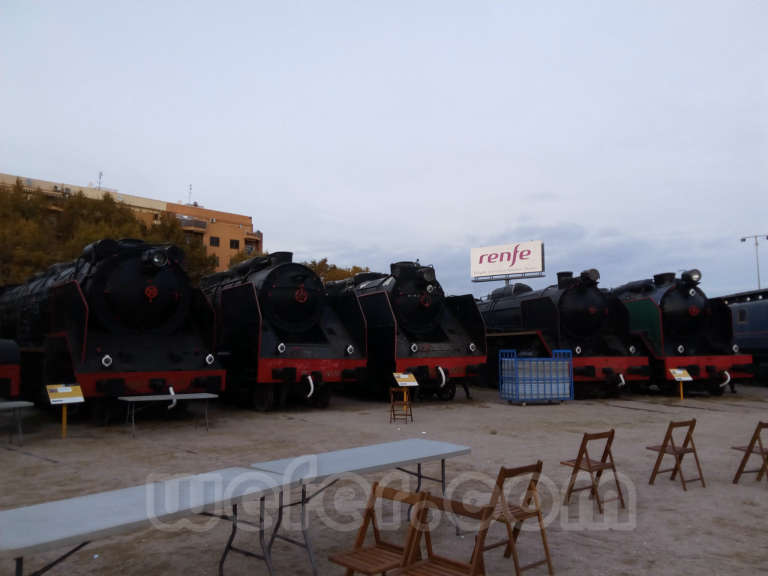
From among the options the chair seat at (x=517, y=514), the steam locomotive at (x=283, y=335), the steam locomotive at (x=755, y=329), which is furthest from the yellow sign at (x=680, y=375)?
the chair seat at (x=517, y=514)

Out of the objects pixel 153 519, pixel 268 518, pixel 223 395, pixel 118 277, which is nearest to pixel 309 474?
pixel 153 519

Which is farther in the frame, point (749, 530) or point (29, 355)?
point (29, 355)

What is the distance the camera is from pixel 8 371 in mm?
8773

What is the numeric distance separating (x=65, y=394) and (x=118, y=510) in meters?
6.49

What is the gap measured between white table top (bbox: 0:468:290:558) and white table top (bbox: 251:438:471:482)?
24cm

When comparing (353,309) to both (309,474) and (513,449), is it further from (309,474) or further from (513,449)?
(309,474)

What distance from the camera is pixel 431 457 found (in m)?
4.39

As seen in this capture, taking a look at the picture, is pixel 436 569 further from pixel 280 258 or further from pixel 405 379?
pixel 280 258

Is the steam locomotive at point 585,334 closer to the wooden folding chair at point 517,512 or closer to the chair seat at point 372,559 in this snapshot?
the wooden folding chair at point 517,512

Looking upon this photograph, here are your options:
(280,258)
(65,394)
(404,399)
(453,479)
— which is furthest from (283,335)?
(453,479)

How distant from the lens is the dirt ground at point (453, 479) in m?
4.05

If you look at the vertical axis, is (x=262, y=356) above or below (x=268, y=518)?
above

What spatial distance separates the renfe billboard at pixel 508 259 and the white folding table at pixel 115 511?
122 ft

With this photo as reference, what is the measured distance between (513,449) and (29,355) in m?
9.14
